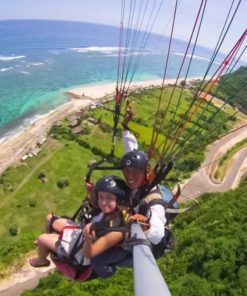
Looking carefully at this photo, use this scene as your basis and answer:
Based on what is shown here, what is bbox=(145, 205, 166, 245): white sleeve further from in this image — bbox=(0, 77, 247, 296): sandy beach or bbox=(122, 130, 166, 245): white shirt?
bbox=(0, 77, 247, 296): sandy beach

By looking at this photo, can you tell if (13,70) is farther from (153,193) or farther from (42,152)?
(153,193)

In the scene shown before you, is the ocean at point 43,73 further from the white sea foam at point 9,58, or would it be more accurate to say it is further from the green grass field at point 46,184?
the green grass field at point 46,184

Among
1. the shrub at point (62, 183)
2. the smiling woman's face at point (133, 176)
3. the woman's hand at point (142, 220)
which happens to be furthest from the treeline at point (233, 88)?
the shrub at point (62, 183)

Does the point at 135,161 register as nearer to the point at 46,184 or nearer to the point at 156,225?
the point at 156,225

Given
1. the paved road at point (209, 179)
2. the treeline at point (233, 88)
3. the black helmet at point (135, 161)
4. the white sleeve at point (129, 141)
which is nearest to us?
the black helmet at point (135, 161)

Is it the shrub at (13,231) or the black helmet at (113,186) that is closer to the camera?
the black helmet at (113,186)
